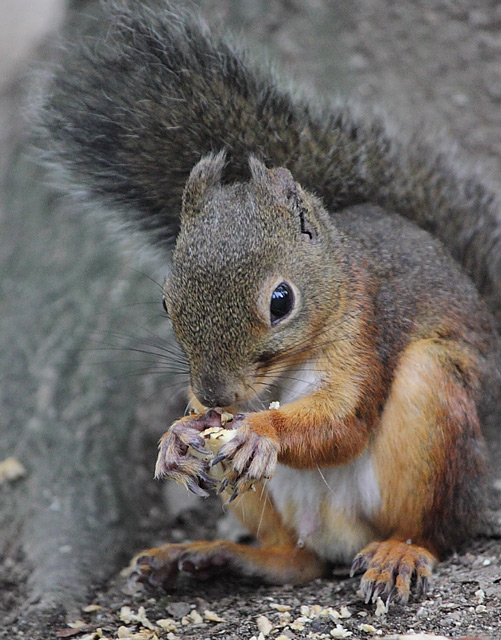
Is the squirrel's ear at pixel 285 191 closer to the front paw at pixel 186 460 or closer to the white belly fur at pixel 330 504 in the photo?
the white belly fur at pixel 330 504

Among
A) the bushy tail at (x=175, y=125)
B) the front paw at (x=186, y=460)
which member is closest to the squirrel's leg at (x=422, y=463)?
the front paw at (x=186, y=460)

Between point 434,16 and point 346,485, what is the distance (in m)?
2.32

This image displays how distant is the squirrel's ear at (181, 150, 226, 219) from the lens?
2199mm

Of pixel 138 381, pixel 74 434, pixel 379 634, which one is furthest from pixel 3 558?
pixel 379 634

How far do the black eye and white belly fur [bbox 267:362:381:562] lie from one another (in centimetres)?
32

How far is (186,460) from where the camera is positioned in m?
1.94

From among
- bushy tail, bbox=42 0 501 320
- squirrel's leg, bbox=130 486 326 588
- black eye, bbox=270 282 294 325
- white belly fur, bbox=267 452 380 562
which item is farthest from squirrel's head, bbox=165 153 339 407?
squirrel's leg, bbox=130 486 326 588

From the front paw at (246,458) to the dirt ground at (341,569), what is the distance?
1.29 ft

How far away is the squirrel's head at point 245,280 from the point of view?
1926mm

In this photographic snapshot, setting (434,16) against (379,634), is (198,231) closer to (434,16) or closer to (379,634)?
(379,634)

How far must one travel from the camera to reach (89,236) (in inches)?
148

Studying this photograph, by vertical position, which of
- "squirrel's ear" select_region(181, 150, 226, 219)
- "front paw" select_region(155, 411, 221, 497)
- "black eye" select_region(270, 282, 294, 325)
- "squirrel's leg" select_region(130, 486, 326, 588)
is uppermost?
"squirrel's ear" select_region(181, 150, 226, 219)

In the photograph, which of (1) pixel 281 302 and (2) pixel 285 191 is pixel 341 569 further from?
(2) pixel 285 191

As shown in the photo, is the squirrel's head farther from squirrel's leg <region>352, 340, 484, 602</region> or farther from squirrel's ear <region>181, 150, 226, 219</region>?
squirrel's leg <region>352, 340, 484, 602</region>
